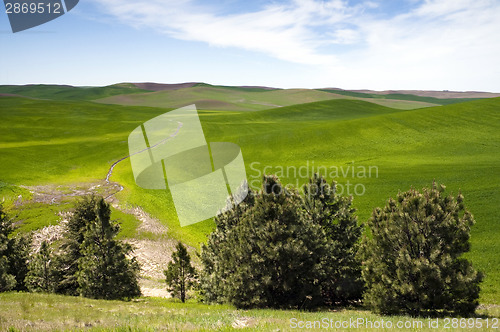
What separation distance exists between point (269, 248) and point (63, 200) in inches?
1641

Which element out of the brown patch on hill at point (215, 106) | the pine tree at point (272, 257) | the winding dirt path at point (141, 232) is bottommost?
the winding dirt path at point (141, 232)

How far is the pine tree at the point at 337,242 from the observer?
25891mm

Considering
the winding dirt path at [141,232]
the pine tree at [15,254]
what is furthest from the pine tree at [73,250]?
the pine tree at [15,254]

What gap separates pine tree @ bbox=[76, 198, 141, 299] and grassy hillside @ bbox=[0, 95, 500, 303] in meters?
16.0

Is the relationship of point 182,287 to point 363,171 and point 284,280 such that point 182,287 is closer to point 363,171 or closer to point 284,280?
point 284,280

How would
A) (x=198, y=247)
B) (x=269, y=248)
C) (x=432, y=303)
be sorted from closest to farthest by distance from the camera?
(x=432, y=303)
(x=269, y=248)
(x=198, y=247)

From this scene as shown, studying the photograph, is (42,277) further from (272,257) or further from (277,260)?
(277,260)

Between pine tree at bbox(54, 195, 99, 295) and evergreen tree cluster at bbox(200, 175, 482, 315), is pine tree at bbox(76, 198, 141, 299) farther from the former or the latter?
evergreen tree cluster at bbox(200, 175, 482, 315)

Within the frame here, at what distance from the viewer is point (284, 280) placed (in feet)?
72.4

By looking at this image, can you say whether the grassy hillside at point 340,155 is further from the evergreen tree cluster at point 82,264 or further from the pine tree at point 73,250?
the evergreen tree cluster at point 82,264

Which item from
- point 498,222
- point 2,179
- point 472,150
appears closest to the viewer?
point 498,222

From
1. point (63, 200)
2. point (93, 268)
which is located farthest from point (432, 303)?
point (63, 200)

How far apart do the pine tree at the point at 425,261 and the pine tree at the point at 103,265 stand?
747 inches

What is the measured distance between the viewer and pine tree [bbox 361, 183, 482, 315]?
1861 centimetres
